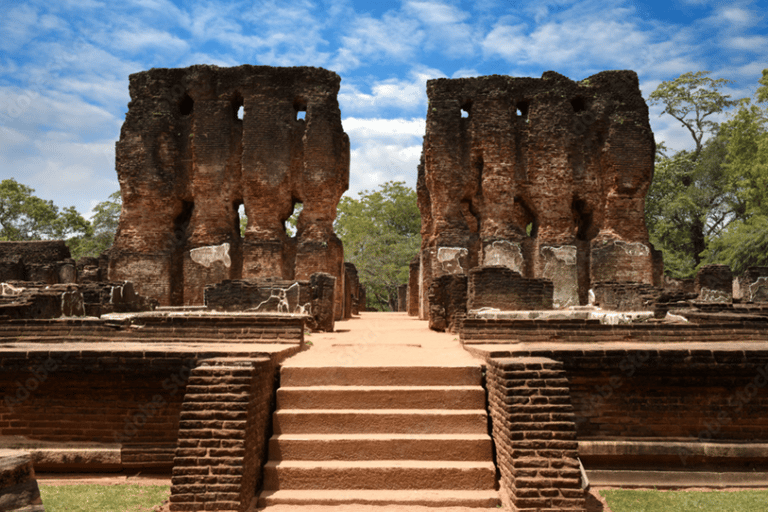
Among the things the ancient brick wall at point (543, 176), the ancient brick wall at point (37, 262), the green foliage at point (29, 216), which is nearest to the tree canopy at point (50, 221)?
the green foliage at point (29, 216)

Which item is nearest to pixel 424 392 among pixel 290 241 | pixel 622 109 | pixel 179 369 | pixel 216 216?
pixel 179 369

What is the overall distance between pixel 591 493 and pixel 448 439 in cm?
132

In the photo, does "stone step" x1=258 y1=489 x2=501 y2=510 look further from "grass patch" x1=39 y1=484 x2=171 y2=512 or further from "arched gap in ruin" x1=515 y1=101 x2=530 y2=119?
"arched gap in ruin" x1=515 y1=101 x2=530 y2=119

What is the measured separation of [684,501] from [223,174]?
15843 mm

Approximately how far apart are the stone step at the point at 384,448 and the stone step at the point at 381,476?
4.6 inches

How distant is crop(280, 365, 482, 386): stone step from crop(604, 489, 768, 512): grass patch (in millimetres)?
1465

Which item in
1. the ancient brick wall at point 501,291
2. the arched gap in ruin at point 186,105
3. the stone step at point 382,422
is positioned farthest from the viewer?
the arched gap in ruin at point 186,105

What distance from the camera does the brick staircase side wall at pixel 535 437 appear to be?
370cm

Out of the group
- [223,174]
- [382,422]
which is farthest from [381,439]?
[223,174]

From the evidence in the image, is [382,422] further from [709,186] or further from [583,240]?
[709,186]

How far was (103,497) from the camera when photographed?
412cm

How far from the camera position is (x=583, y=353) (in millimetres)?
4676

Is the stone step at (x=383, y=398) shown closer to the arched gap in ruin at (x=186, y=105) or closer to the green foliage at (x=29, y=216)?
the arched gap in ruin at (x=186, y=105)

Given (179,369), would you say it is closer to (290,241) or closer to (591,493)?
(591,493)
